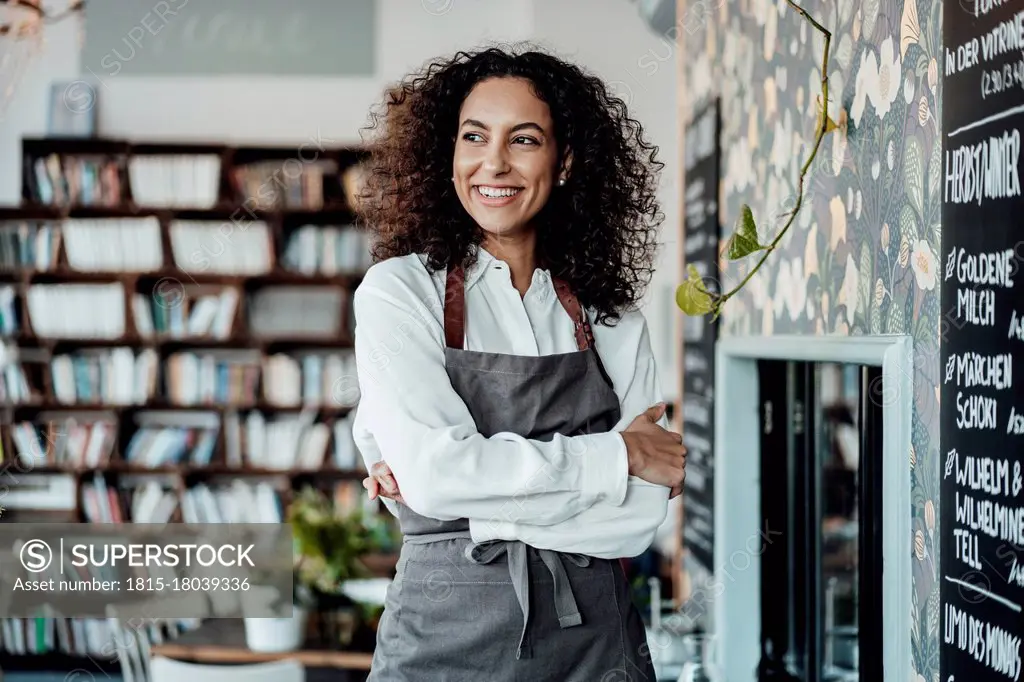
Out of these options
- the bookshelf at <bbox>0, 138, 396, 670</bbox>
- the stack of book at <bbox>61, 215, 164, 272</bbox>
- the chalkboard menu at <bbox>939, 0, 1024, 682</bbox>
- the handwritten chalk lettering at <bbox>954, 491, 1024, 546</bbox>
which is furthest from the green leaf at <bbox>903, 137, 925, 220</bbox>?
the stack of book at <bbox>61, 215, 164, 272</bbox>

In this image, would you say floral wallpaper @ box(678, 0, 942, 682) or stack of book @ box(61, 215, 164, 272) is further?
stack of book @ box(61, 215, 164, 272)

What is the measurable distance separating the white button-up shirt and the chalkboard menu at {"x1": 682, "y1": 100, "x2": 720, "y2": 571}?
175 centimetres

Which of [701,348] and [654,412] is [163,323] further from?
[654,412]

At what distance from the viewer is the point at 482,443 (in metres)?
1.49

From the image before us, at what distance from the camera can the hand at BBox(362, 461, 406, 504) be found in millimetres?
1567

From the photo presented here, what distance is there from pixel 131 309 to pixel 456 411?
4.32 m

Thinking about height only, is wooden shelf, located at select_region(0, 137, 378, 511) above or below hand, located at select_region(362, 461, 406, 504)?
above

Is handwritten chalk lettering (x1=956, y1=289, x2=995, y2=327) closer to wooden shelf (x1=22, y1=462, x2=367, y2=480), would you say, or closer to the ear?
→ the ear

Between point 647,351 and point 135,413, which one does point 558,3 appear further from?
point 647,351

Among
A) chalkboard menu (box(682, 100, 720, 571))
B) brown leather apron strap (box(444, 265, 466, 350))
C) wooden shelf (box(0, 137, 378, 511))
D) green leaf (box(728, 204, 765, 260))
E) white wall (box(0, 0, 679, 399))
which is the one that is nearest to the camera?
brown leather apron strap (box(444, 265, 466, 350))

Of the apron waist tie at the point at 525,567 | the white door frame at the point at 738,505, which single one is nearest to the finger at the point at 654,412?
the apron waist tie at the point at 525,567

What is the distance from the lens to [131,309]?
5.48 metres

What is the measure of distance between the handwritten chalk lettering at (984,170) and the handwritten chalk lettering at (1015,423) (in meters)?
0.26

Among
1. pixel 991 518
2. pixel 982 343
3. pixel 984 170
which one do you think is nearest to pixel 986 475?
pixel 991 518
